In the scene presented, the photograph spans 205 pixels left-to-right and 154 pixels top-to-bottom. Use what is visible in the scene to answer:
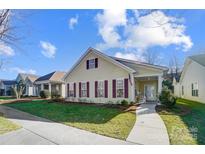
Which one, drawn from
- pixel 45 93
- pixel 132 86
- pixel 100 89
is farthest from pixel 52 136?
pixel 100 89

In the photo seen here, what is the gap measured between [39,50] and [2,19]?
5.90 feet

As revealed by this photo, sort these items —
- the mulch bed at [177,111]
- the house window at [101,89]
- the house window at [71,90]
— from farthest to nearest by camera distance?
the house window at [101,89], the house window at [71,90], the mulch bed at [177,111]

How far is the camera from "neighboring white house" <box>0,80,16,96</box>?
598cm

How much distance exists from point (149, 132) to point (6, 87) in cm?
420

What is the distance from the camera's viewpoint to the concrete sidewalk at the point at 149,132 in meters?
4.79

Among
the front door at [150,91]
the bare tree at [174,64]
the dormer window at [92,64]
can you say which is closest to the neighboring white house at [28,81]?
the dormer window at [92,64]

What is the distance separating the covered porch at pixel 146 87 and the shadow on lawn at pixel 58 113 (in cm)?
273

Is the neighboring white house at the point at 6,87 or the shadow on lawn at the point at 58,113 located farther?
the shadow on lawn at the point at 58,113

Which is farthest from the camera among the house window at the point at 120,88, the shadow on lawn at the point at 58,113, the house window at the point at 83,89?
the house window at the point at 83,89

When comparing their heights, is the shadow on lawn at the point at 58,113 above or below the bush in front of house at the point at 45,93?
below

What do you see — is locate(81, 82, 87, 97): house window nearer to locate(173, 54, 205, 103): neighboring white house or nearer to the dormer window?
the dormer window

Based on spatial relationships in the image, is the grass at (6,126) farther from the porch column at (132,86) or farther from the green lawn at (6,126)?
the porch column at (132,86)

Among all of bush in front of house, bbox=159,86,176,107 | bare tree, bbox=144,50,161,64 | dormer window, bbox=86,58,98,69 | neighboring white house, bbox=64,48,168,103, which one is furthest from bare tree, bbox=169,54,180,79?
dormer window, bbox=86,58,98,69
